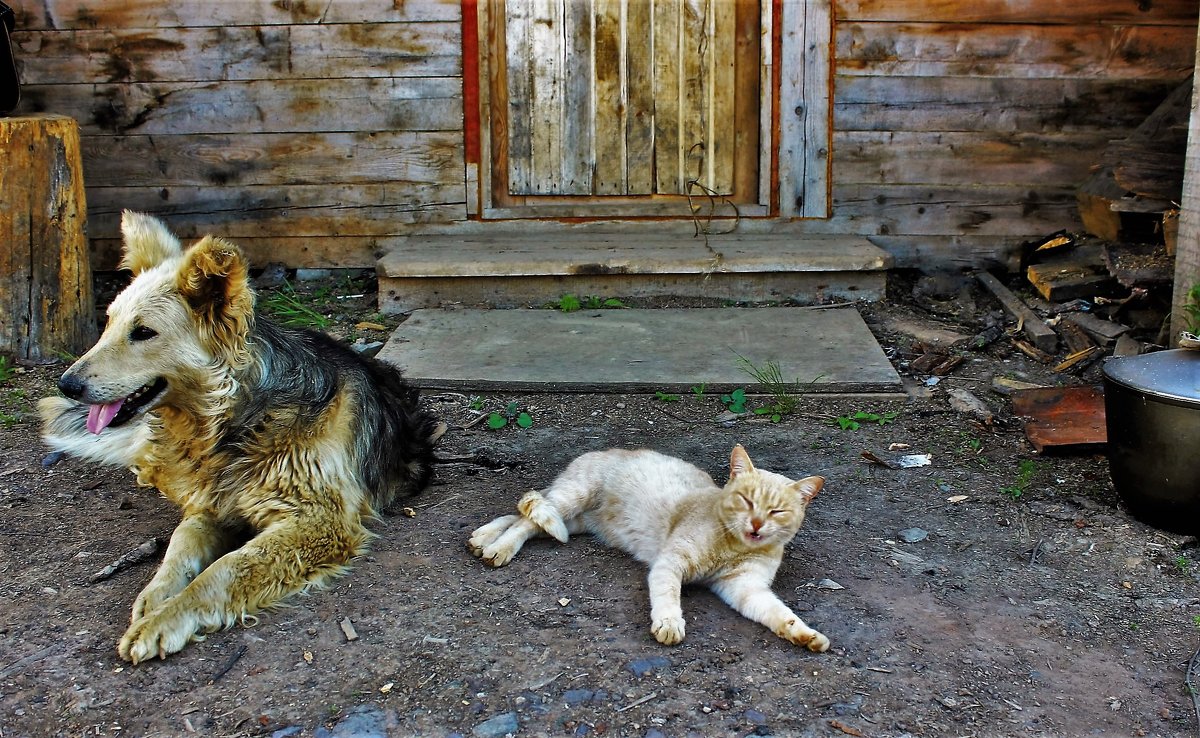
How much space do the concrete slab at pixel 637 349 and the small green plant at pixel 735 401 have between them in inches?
2.7

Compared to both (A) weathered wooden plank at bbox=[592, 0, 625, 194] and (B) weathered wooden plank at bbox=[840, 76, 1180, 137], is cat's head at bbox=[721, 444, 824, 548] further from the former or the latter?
(B) weathered wooden plank at bbox=[840, 76, 1180, 137]

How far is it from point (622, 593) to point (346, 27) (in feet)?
17.3

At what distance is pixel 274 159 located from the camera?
7.59m

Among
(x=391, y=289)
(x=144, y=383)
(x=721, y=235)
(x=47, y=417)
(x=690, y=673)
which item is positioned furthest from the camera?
(x=721, y=235)

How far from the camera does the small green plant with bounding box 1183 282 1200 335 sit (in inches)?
194

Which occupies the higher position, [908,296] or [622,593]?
[908,296]

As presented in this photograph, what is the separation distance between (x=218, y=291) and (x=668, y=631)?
1903mm

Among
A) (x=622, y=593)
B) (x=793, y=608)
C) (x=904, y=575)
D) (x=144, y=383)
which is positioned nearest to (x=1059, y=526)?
(x=904, y=575)

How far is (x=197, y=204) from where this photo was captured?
7.64m

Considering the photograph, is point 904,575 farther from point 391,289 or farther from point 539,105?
point 539,105

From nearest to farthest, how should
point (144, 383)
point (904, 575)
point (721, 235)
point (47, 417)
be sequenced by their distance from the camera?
point (144, 383)
point (904, 575)
point (47, 417)
point (721, 235)

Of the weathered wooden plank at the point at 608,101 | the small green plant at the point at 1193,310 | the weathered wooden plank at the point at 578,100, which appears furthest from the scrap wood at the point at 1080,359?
the weathered wooden plank at the point at 578,100

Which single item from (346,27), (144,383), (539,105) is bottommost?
(144,383)

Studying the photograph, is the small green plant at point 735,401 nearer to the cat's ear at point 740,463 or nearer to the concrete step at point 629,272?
the concrete step at point 629,272
